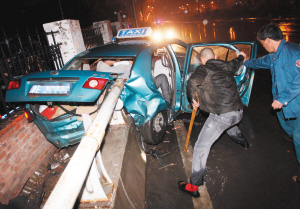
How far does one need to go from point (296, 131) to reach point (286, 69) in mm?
848

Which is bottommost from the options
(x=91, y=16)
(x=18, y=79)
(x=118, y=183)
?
(x=118, y=183)

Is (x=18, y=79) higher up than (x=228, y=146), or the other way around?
(x=18, y=79)

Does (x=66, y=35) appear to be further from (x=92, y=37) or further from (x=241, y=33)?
(x=241, y=33)

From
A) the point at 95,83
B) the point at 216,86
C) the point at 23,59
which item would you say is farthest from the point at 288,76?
the point at 23,59

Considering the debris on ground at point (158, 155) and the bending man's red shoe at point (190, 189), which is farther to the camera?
the debris on ground at point (158, 155)

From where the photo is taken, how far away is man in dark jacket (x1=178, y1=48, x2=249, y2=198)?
2.27 meters

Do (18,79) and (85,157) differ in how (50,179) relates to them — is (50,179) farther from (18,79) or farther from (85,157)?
(85,157)

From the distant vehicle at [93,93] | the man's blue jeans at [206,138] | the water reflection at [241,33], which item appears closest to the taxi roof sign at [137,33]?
the distant vehicle at [93,93]

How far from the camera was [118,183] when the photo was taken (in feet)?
5.83

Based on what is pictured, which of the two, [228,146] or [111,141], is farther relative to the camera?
[228,146]

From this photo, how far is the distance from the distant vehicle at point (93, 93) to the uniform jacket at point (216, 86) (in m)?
0.77

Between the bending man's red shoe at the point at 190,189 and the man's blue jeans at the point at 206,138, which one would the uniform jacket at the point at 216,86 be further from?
the bending man's red shoe at the point at 190,189

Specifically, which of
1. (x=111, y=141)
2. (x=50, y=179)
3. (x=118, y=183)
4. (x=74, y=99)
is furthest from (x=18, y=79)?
(x=118, y=183)

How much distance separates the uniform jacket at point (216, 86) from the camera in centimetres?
225
